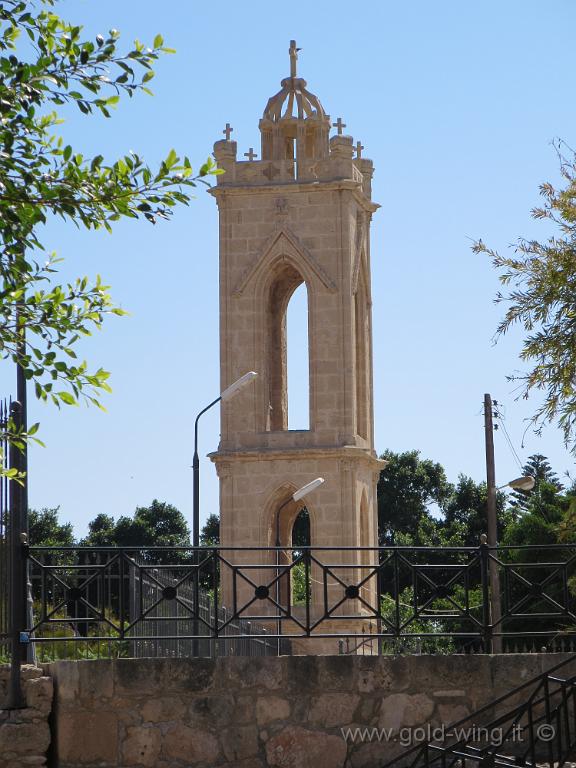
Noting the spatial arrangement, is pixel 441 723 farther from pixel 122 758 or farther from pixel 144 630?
pixel 144 630

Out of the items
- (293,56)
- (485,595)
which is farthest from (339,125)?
(485,595)

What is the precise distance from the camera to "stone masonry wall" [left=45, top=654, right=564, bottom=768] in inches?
502

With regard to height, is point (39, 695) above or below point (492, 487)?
below

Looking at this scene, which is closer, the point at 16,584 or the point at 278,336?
the point at 16,584

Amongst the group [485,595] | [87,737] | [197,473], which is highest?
[197,473]

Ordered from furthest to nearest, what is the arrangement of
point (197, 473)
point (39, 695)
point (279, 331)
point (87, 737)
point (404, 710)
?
point (279, 331) < point (197, 473) < point (404, 710) < point (39, 695) < point (87, 737)

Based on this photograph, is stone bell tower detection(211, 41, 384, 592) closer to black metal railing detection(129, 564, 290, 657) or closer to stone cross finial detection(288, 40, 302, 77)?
stone cross finial detection(288, 40, 302, 77)

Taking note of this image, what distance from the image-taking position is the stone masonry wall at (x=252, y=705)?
12750 millimetres

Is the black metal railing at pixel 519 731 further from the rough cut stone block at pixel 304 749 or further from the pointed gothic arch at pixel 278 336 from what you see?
the pointed gothic arch at pixel 278 336

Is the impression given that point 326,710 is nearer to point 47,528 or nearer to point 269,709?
point 269,709

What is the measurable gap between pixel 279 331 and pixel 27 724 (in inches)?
1198

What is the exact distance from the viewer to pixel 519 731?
13203mm

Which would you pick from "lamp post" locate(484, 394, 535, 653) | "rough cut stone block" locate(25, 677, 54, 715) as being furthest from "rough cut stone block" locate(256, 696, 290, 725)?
"lamp post" locate(484, 394, 535, 653)

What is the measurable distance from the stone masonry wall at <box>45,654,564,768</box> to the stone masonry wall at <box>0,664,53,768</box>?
0.11 metres
